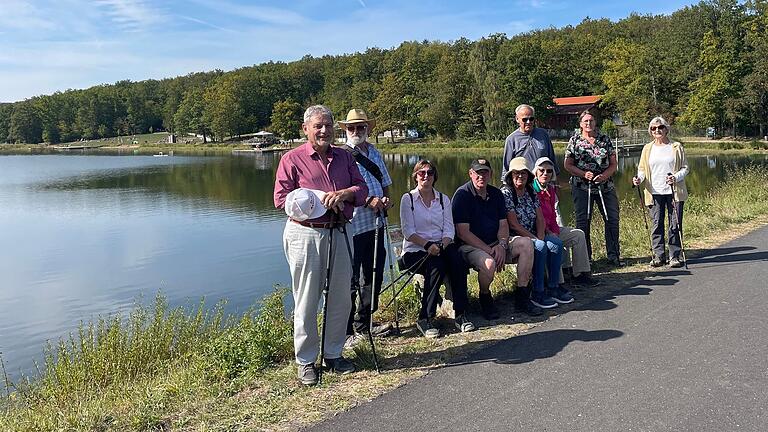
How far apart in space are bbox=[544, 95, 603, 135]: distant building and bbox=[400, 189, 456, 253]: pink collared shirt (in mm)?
58828

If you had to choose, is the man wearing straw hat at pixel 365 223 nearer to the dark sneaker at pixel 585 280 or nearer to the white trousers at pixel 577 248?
the white trousers at pixel 577 248

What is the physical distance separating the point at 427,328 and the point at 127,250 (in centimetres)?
1224

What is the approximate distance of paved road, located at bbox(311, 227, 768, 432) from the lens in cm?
321

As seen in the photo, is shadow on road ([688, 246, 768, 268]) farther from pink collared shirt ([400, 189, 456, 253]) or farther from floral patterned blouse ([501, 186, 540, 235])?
pink collared shirt ([400, 189, 456, 253])

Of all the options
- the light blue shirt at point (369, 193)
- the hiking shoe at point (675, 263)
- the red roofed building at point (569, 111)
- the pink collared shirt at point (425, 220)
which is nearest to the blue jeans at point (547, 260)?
the pink collared shirt at point (425, 220)

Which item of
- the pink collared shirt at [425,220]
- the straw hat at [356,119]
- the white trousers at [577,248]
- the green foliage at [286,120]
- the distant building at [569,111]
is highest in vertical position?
the green foliage at [286,120]

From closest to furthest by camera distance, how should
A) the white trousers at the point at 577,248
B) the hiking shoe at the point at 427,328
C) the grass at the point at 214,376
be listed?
1. the grass at the point at 214,376
2. the hiking shoe at the point at 427,328
3. the white trousers at the point at 577,248

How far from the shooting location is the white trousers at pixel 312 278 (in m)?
3.90

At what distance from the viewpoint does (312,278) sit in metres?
3.93

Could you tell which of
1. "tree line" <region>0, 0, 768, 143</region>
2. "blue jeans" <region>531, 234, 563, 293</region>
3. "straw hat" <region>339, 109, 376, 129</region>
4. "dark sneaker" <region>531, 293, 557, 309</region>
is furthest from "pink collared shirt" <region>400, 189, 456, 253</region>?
"tree line" <region>0, 0, 768, 143</region>

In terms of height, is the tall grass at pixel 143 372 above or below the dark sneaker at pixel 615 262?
below

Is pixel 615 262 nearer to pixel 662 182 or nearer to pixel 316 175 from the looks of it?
pixel 662 182

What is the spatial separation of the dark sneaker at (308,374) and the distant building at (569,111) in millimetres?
60479

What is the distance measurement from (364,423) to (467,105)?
193ft
